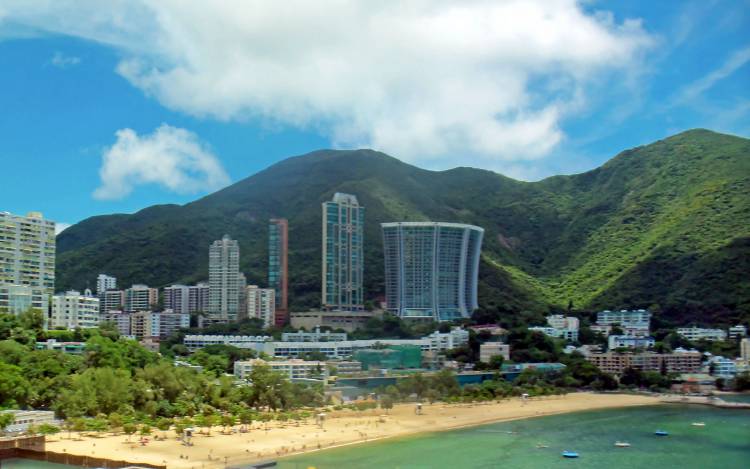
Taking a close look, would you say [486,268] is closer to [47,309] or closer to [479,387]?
[479,387]

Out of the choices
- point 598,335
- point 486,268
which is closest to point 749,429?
point 598,335

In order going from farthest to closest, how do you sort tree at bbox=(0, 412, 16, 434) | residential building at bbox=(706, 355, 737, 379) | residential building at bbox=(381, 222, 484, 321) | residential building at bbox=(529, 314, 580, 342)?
1. residential building at bbox=(381, 222, 484, 321)
2. residential building at bbox=(529, 314, 580, 342)
3. residential building at bbox=(706, 355, 737, 379)
4. tree at bbox=(0, 412, 16, 434)

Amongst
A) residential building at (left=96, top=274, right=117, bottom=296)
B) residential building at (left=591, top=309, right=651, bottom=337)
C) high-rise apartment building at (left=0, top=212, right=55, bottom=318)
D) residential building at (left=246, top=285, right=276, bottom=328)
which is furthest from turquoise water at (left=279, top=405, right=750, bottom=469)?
residential building at (left=96, top=274, right=117, bottom=296)

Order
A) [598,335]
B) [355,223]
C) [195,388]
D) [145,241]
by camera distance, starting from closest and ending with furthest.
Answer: [195,388] → [598,335] → [355,223] → [145,241]

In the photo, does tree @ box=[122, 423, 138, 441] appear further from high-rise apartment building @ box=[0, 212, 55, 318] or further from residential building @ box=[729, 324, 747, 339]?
residential building @ box=[729, 324, 747, 339]

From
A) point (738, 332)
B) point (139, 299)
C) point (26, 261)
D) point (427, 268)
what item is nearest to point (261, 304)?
point (139, 299)

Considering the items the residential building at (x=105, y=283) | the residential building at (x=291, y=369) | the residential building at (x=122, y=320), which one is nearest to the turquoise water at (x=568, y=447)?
the residential building at (x=291, y=369)
